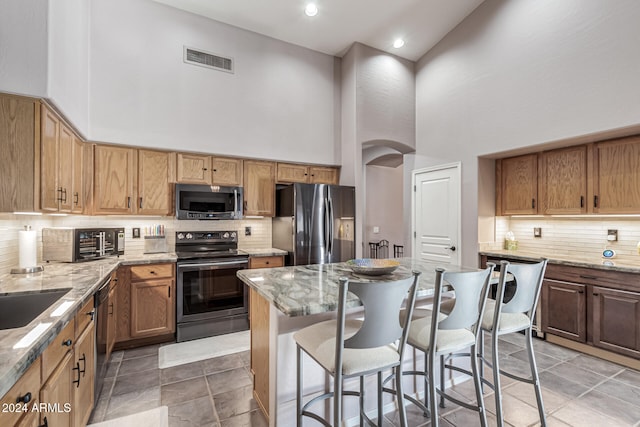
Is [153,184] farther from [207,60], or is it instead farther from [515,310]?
[515,310]

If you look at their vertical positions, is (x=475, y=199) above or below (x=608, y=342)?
above

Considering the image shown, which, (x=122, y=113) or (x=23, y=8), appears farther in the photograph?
(x=122, y=113)

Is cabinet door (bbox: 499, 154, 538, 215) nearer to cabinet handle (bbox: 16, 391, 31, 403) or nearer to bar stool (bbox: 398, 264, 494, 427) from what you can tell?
bar stool (bbox: 398, 264, 494, 427)

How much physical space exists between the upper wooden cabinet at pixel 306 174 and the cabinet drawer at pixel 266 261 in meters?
1.17

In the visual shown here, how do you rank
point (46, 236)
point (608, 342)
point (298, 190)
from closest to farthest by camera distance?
point (46, 236) < point (608, 342) < point (298, 190)

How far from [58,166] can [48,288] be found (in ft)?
3.67

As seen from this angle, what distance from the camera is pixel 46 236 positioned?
274 centimetres

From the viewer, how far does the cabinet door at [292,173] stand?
14.6 ft

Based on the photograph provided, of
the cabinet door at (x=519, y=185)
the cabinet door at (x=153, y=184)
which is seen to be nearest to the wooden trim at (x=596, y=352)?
the cabinet door at (x=519, y=185)

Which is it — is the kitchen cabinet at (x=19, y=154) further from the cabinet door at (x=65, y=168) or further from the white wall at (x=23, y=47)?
the cabinet door at (x=65, y=168)

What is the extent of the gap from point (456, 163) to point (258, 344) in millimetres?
3698

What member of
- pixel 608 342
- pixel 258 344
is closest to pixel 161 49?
pixel 258 344

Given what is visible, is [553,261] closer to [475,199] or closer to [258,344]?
[475,199]

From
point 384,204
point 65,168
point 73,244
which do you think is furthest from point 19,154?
point 384,204
